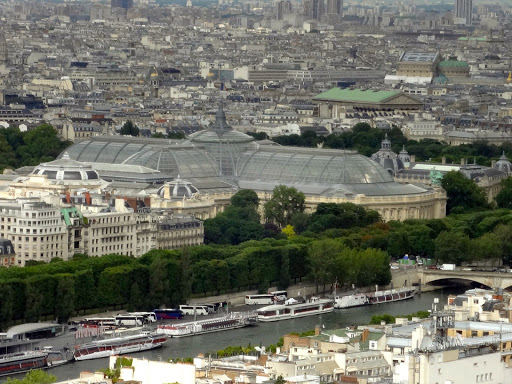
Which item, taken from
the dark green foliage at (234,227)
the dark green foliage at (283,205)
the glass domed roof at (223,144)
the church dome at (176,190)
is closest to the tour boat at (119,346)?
the dark green foliage at (234,227)

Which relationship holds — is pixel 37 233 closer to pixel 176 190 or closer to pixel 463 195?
pixel 176 190

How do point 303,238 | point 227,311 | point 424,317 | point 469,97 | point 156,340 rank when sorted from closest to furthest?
point 424,317 < point 156,340 < point 227,311 < point 303,238 < point 469,97

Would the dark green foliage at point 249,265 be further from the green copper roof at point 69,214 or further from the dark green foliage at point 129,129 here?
the dark green foliage at point 129,129

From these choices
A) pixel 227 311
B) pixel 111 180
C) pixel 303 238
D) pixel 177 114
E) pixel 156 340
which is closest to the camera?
pixel 156 340

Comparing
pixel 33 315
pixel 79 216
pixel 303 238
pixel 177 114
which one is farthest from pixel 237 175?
pixel 177 114

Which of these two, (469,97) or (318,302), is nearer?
(318,302)

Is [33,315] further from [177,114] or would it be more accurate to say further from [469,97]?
[469,97]
